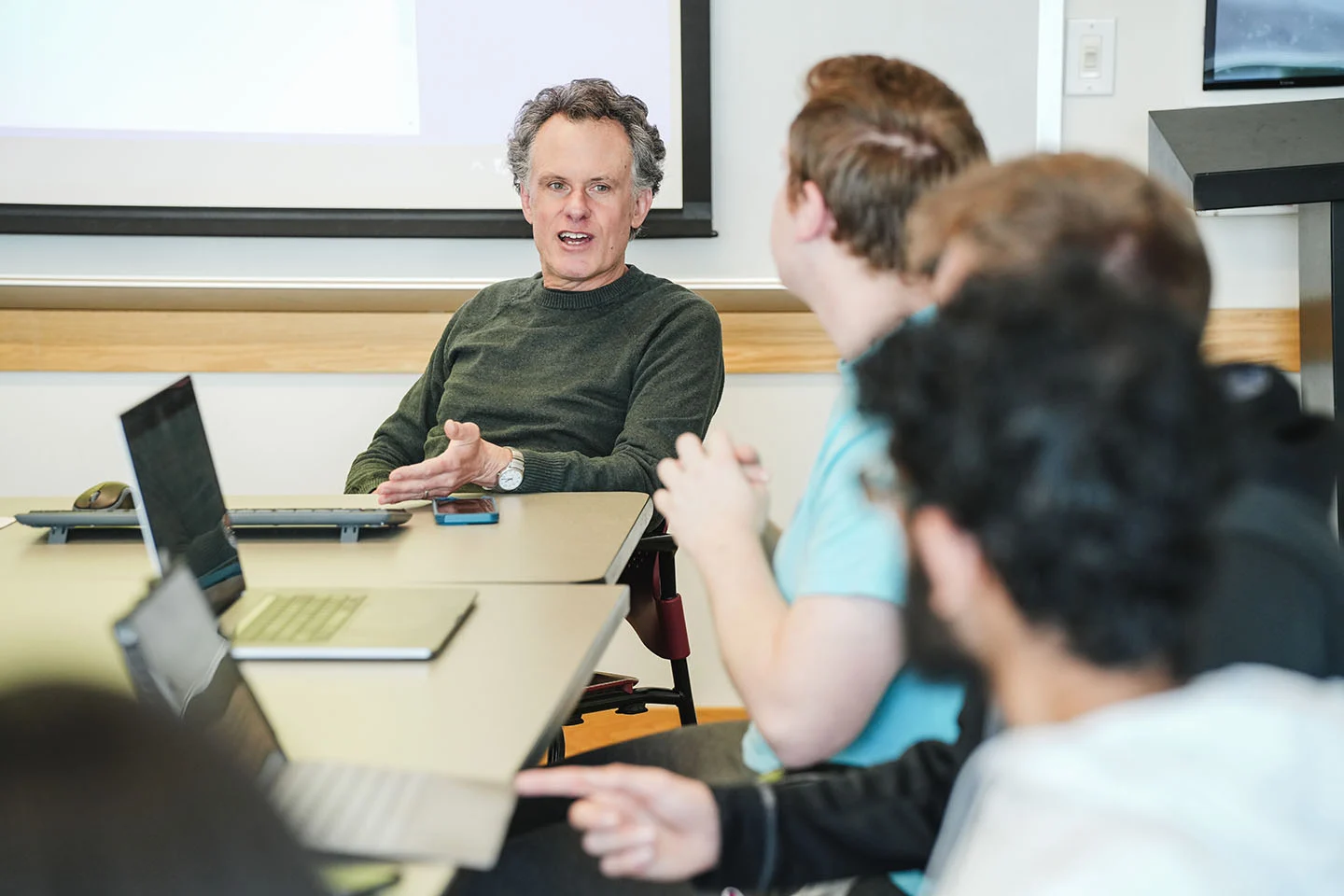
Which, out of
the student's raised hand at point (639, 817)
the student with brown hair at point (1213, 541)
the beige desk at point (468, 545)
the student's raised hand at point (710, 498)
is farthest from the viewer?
the beige desk at point (468, 545)

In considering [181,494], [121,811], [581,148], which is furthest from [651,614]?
[121,811]

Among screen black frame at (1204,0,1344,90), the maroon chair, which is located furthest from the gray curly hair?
screen black frame at (1204,0,1344,90)

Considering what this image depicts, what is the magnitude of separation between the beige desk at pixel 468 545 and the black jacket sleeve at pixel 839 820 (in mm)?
→ 477

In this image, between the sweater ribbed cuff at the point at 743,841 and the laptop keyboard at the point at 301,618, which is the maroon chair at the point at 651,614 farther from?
the sweater ribbed cuff at the point at 743,841

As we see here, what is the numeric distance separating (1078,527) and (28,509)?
5.46ft

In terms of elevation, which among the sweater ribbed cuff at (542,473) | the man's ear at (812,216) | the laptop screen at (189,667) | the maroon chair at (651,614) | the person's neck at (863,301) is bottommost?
the maroon chair at (651,614)

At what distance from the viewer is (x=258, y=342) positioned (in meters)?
2.81

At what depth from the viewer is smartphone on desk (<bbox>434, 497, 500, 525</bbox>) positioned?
172cm

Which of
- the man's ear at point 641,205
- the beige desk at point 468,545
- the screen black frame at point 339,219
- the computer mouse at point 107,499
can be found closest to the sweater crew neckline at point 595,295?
the man's ear at point 641,205

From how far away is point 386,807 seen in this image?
2.79 feet

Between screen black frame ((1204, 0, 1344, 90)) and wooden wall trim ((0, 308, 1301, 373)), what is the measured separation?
918 mm

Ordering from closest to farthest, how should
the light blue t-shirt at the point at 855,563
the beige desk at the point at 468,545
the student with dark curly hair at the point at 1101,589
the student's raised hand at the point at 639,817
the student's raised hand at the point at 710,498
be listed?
the student with dark curly hair at the point at 1101,589, the student's raised hand at the point at 639,817, the light blue t-shirt at the point at 855,563, the student's raised hand at the point at 710,498, the beige desk at the point at 468,545

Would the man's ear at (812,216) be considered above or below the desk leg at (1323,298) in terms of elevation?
above

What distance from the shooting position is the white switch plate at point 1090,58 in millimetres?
2518
